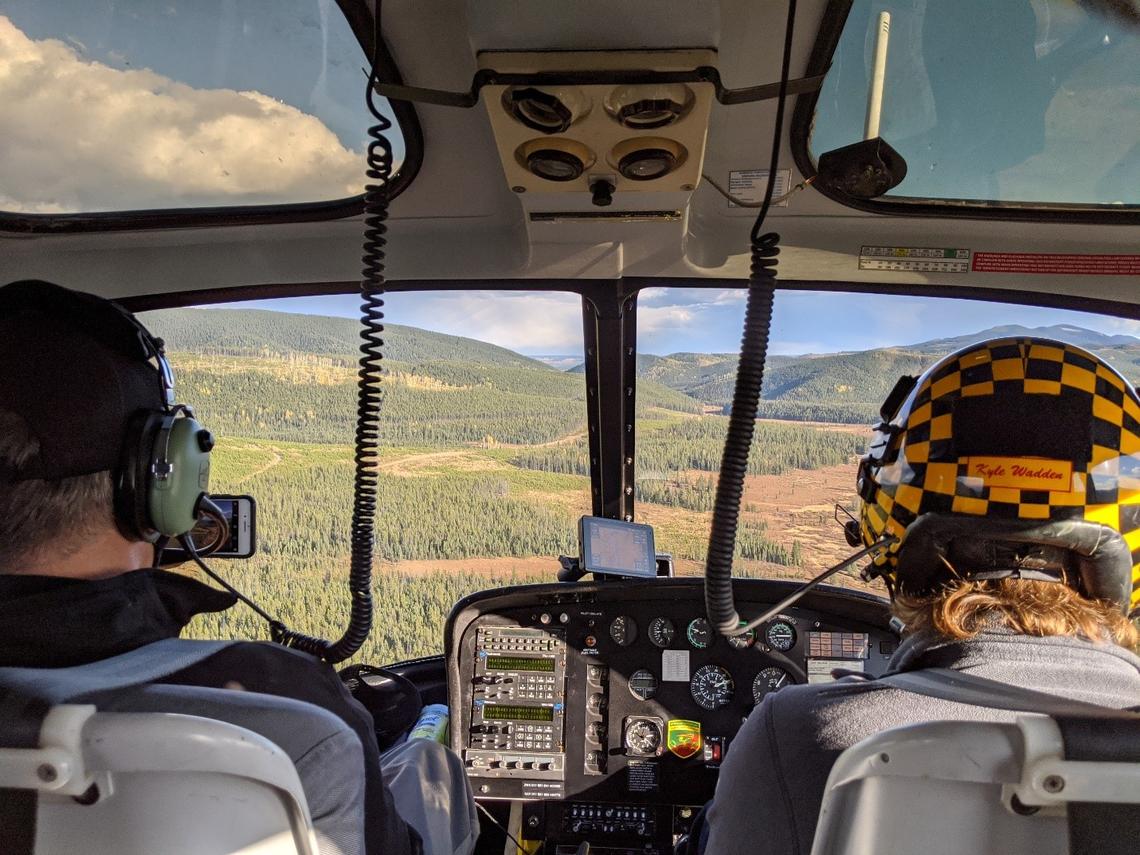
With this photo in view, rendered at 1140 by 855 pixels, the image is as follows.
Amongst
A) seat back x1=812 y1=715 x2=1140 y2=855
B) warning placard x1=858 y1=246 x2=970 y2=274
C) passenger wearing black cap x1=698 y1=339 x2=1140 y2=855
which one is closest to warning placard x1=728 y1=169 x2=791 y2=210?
warning placard x1=858 y1=246 x2=970 y2=274

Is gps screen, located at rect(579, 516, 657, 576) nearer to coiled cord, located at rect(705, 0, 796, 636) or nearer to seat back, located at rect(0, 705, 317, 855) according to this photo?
coiled cord, located at rect(705, 0, 796, 636)

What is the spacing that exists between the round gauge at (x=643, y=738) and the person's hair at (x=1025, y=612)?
146 centimetres

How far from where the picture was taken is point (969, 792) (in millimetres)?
807

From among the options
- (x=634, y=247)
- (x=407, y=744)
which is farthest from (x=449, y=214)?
(x=407, y=744)

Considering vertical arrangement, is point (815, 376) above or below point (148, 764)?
above

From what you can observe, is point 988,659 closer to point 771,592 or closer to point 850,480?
point 771,592

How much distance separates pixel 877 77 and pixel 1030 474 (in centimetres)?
95

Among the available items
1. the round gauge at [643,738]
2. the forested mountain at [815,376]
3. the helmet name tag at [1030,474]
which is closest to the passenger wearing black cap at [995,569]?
the helmet name tag at [1030,474]

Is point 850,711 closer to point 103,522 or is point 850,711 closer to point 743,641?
point 103,522

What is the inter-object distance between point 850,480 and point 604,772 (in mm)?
1212

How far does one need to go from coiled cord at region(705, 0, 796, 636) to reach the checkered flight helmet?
32 centimetres

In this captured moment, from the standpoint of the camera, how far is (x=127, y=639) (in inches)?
39.6

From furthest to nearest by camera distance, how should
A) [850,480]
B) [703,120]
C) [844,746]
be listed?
[850,480], [703,120], [844,746]

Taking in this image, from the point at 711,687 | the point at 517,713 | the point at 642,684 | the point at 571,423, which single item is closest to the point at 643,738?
the point at 642,684
